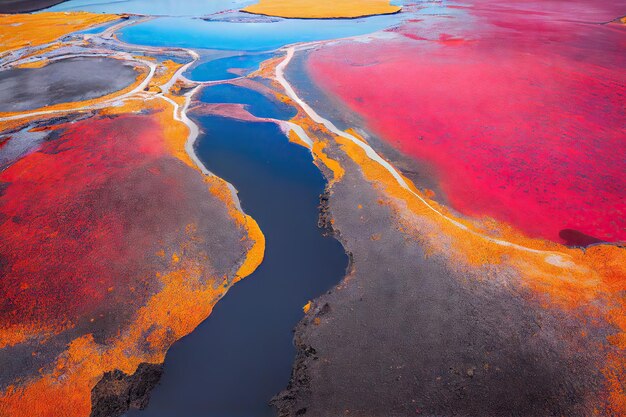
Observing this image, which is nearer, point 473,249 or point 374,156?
point 473,249

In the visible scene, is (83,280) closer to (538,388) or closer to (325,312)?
(325,312)

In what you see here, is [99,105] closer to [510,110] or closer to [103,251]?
[103,251]

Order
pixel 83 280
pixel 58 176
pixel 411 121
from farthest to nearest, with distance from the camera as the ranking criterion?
1. pixel 411 121
2. pixel 58 176
3. pixel 83 280

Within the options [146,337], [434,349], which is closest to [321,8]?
[146,337]

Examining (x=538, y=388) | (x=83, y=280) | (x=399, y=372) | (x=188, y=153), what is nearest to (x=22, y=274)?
(x=83, y=280)

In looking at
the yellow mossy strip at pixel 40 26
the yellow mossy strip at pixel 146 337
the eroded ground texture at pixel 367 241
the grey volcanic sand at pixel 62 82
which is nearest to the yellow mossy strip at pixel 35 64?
the grey volcanic sand at pixel 62 82
